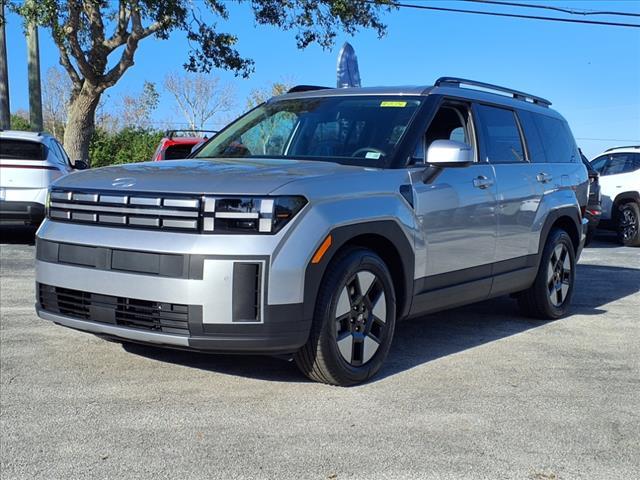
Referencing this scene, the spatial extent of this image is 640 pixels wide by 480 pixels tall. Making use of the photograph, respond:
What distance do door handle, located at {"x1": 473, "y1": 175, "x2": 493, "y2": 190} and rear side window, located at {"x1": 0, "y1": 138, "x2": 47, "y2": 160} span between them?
7718 mm

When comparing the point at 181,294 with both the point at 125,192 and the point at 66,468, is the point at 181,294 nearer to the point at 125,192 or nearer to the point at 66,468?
the point at 125,192

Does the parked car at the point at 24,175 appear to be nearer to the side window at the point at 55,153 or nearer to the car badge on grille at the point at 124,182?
the side window at the point at 55,153

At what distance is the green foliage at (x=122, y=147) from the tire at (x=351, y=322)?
87.1ft

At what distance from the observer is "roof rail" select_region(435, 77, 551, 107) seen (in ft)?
19.3

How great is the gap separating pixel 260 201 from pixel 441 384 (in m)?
1.71

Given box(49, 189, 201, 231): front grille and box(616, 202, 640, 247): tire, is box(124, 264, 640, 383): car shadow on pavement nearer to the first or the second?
box(49, 189, 201, 231): front grille

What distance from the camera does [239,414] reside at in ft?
13.8

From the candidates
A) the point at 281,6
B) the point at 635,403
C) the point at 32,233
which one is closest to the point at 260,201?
the point at 635,403

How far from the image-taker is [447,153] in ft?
16.7

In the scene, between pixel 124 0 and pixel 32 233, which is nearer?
pixel 32 233

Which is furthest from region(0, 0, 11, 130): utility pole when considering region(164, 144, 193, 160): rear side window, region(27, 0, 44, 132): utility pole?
region(164, 144, 193, 160): rear side window

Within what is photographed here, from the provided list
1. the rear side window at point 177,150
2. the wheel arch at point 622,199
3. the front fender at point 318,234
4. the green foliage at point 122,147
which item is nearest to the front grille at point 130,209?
the front fender at point 318,234

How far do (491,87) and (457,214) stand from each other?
1614 mm

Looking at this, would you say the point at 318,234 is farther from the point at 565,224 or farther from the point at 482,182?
the point at 565,224
